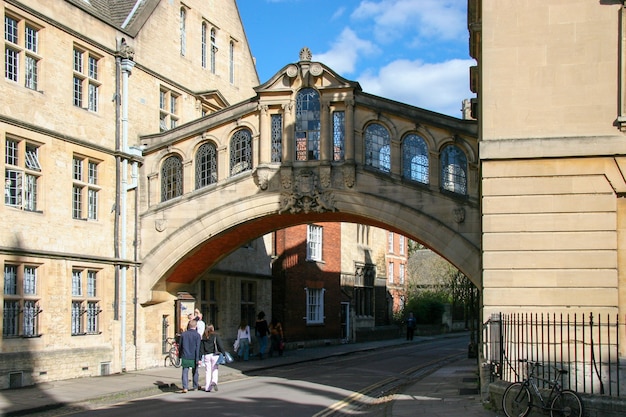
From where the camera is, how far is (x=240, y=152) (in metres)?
24.9

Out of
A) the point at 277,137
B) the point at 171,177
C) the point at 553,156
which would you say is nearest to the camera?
the point at 553,156

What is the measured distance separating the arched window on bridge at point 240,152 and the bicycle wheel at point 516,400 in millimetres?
13045

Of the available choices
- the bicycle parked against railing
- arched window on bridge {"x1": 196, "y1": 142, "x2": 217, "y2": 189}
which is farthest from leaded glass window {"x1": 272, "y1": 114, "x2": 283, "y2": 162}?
the bicycle parked against railing

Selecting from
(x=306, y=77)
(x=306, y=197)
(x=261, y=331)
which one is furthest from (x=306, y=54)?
(x=261, y=331)

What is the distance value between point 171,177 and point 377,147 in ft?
21.2

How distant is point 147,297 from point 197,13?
10475 mm

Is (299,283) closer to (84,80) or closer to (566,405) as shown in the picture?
(84,80)

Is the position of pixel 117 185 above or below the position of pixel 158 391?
above

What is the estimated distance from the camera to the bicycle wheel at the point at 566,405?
12.1 metres

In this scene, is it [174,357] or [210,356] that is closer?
[210,356]

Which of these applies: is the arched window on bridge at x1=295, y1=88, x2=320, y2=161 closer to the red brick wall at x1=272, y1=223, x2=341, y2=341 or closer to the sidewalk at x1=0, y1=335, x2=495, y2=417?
the sidewalk at x1=0, y1=335, x2=495, y2=417

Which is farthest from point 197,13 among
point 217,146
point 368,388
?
point 368,388

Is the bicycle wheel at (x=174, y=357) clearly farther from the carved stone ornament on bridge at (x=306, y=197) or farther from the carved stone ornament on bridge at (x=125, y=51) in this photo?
the carved stone ornament on bridge at (x=125, y=51)

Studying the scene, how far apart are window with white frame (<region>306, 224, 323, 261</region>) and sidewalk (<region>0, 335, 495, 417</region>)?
1273cm
